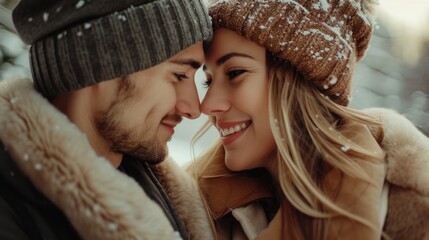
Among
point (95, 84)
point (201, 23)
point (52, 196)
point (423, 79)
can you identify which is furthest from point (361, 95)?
point (52, 196)

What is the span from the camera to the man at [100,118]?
1119 millimetres

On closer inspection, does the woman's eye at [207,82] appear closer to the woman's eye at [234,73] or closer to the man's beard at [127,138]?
the woman's eye at [234,73]

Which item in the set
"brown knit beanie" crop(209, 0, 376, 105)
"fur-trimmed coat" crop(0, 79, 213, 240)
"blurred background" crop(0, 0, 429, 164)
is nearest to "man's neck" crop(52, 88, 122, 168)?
"fur-trimmed coat" crop(0, 79, 213, 240)

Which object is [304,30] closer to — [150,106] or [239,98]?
[239,98]

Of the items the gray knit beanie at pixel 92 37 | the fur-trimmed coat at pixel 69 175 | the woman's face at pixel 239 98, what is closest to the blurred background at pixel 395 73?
the woman's face at pixel 239 98

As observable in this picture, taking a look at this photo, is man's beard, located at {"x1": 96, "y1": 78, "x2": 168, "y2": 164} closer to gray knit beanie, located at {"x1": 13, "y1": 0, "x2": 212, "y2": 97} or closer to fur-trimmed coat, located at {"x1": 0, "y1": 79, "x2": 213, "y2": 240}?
gray knit beanie, located at {"x1": 13, "y1": 0, "x2": 212, "y2": 97}

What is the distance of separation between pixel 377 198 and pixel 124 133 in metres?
0.84

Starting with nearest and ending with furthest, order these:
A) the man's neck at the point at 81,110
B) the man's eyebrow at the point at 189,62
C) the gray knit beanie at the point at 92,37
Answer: the gray knit beanie at the point at 92,37
the man's neck at the point at 81,110
the man's eyebrow at the point at 189,62

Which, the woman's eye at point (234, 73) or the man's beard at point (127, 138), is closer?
the man's beard at point (127, 138)

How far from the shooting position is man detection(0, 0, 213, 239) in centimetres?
112

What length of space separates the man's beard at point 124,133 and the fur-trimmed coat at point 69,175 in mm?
263

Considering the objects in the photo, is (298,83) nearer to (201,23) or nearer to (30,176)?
(201,23)

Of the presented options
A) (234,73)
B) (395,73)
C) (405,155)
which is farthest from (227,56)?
(395,73)

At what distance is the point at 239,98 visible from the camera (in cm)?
167
